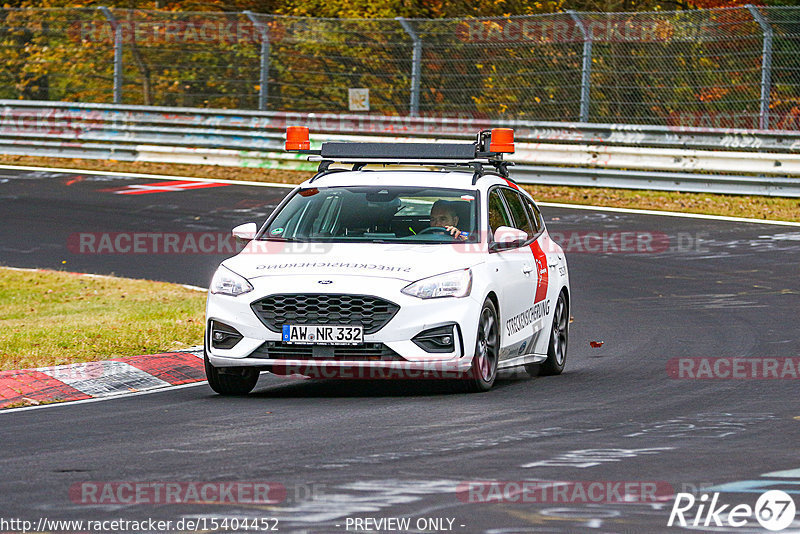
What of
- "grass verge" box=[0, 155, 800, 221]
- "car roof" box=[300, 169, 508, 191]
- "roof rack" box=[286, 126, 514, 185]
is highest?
"roof rack" box=[286, 126, 514, 185]

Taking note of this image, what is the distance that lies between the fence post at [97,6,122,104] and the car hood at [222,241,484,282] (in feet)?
68.3

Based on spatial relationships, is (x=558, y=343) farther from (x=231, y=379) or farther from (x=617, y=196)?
(x=617, y=196)

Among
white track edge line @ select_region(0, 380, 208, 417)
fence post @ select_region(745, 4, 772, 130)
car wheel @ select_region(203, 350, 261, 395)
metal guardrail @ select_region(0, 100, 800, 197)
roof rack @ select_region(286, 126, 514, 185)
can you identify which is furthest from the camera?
metal guardrail @ select_region(0, 100, 800, 197)

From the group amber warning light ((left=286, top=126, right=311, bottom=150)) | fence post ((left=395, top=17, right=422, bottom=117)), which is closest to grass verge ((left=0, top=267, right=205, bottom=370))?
amber warning light ((left=286, top=126, right=311, bottom=150))

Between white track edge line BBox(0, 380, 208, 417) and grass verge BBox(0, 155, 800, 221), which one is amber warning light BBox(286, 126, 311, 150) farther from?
grass verge BBox(0, 155, 800, 221)

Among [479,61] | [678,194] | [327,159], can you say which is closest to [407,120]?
[479,61]

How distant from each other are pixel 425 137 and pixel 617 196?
160 inches

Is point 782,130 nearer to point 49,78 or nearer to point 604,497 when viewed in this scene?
point 49,78

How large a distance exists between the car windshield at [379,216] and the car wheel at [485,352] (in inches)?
28.0

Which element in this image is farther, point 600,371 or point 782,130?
point 782,130

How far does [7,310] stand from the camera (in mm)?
15945

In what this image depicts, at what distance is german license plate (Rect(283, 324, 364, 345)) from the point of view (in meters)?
9.72

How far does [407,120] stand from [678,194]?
5471 mm

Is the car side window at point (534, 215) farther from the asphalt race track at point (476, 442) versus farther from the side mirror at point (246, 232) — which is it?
the side mirror at point (246, 232)
